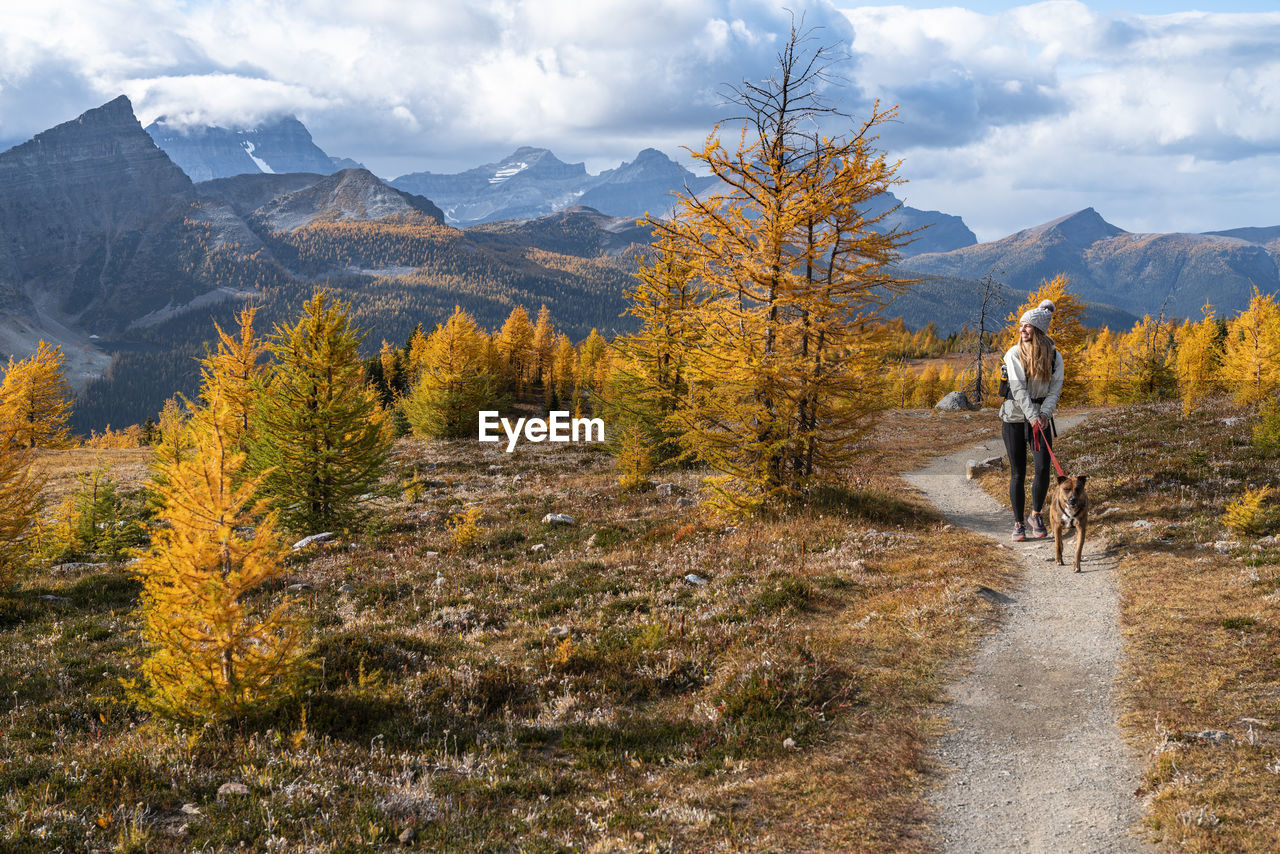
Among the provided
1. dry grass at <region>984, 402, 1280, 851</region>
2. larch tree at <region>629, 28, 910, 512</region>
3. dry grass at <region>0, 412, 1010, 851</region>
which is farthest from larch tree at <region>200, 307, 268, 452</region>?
dry grass at <region>984, 402, 1280, 851</region>

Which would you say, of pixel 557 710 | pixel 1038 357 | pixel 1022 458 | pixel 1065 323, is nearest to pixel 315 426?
pixel 557 710

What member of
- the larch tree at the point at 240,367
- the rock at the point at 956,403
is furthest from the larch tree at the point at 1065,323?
the larch tree at the point at 240,367

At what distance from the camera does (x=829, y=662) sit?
27.7 ft

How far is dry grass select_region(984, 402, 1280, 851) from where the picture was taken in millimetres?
5191

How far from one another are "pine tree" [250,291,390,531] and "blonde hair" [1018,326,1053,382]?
16.3m

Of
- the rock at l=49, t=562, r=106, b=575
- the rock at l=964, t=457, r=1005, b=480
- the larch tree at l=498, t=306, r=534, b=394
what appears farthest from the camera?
the larch tree at l=498, t=306, r=534, b=394

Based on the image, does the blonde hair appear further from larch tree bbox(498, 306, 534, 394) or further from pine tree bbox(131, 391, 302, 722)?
larch tree bbox(498, 306, 534, 394)

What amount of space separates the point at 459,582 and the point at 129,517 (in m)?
15.4

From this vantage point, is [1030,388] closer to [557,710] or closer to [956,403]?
[557,710]

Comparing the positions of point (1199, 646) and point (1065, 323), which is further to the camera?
point (1065, 323)

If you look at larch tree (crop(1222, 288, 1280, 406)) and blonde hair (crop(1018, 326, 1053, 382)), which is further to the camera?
larch tree (crop(1222, 288, 1280, 406))

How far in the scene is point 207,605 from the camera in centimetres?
704

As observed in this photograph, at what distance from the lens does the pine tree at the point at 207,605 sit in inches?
278

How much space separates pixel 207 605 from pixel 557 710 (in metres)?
4.03
